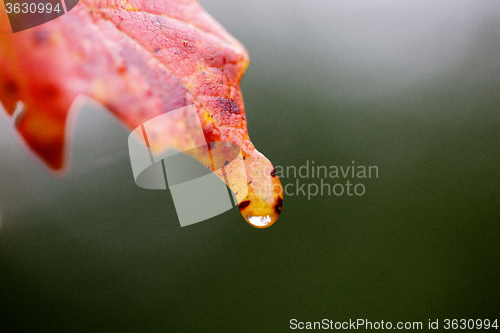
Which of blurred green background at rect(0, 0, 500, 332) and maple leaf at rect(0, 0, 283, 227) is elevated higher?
maple leaf at rect(0, 0, 283, 227)

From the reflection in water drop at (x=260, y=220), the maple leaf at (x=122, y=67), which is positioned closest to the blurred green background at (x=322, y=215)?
the reflection in water drop at (x=260, y=220)

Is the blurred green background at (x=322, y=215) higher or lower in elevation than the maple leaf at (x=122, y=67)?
lower

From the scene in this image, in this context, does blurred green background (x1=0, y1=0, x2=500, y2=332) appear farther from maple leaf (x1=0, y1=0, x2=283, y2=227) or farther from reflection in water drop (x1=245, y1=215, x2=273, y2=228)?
maple leaf (x1=0, y1=0, x2=283, y2=227)

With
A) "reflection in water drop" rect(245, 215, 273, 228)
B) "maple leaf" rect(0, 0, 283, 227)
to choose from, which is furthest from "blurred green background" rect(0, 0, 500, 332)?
"maple leaf" rect(0, 0, 283, 227)

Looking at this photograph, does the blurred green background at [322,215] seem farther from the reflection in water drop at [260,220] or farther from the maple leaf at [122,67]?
the maple leaf at [122,67]

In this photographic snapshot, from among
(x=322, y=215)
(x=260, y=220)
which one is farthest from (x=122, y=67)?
(x=322, y=215)

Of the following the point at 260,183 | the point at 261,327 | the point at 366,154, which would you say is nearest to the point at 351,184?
the point at 366,154

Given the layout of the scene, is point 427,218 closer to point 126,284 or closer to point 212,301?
point 212,301
